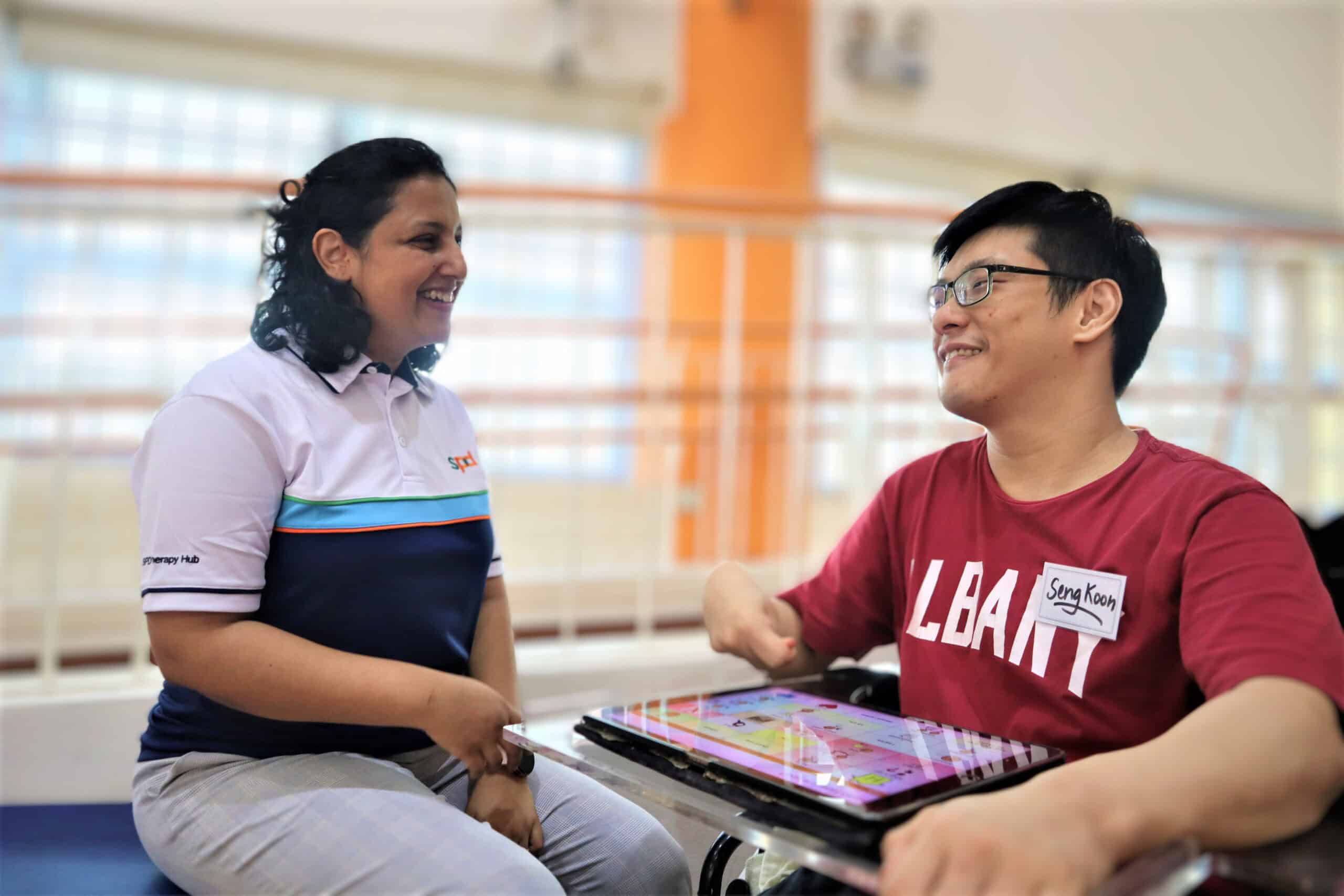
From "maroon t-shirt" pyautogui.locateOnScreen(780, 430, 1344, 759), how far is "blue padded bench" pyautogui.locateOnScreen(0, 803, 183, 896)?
0.88 meters

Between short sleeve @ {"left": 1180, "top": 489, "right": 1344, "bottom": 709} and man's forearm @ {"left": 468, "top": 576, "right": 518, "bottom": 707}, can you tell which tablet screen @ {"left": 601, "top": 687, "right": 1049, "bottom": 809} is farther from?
man's forearm @ {"left": 468, "top": 576, "right": 518, "bottom": 707}

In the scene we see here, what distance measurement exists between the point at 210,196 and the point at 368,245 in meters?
1.37

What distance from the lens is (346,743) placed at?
1.08m

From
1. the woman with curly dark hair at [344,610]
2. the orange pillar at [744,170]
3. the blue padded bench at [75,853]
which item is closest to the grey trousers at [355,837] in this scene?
the woman with curly dark hair at [344,610]

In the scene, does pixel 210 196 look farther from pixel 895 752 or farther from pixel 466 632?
pixel 895 752

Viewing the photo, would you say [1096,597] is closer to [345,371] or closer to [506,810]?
[506,810]

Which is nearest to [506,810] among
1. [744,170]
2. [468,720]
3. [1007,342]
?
[468,720]

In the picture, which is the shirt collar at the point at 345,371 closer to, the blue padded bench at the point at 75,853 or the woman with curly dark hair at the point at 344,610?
the woman with curly dark hair at the point at 344,610

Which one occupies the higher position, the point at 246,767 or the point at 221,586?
the point at 221,586

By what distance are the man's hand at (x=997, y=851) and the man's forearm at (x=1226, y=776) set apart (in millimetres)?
19

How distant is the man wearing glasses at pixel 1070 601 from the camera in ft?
2.28

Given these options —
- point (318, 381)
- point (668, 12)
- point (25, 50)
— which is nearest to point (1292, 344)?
point (318, 381)

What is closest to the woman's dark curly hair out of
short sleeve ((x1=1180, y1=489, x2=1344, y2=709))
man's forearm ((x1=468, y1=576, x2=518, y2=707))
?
man's forearm ((x1=468, y1=576, x2=518, y2=707))

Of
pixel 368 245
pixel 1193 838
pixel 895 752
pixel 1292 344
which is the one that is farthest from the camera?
pixel 1292 344
